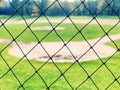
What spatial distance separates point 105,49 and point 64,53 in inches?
83.9

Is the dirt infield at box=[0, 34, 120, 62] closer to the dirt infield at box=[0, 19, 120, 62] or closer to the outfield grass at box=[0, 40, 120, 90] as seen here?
the dirt infield at box=[0, 19, 120, 62]

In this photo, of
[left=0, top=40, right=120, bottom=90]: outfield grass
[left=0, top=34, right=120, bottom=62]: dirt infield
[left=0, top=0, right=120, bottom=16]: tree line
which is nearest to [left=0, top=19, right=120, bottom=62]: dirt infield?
[left=0, top=34, right=120, bottom=62]: dirt infield

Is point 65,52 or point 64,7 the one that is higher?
point 64,7

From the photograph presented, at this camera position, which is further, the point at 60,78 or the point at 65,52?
the point at 65,52

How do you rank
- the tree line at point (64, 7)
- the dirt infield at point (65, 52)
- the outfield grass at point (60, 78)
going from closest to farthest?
the outfield grass at point (60, 78) < the dirt infield at point (65, 52) < the tree line at point (64, 7)

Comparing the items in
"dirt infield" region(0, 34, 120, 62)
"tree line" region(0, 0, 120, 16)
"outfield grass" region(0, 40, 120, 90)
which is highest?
"tree line" region(0, 0, 120, 16)

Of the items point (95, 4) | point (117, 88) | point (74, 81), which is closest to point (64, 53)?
point (74, 81)

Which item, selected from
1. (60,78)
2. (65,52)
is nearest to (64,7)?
(65,52)

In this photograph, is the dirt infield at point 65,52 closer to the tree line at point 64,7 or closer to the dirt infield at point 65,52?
the dirt infield at point 65,52

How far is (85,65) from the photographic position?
9695 millimetres

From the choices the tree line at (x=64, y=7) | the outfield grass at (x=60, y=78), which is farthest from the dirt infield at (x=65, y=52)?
the tree line at (x=64, y=7)

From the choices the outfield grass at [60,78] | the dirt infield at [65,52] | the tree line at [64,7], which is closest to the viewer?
the outfield grass at [60,78]

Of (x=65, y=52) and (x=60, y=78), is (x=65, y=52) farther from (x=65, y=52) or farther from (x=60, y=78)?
(x=60, y=78)

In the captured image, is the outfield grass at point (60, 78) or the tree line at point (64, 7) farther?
the tree line at point (64, 7)
